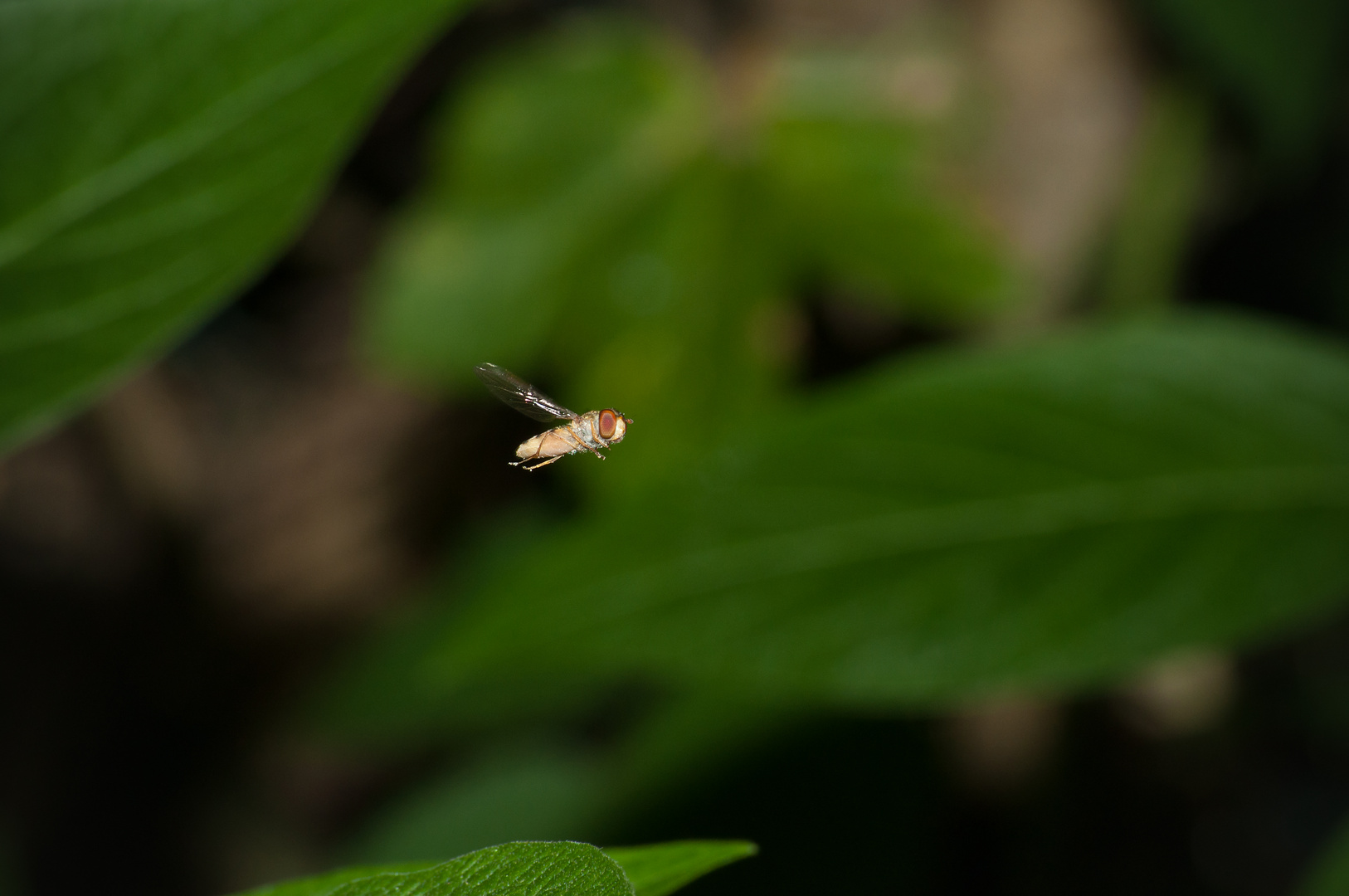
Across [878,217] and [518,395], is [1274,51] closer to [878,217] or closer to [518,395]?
[878,217]

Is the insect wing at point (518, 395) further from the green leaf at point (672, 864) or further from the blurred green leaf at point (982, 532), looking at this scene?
the green leaf at point (672, 864)

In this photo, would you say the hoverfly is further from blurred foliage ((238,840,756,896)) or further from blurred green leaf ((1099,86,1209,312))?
blurred green leaf ((1099,86,1209,312))

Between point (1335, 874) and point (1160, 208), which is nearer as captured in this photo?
→ point (1335, 874)

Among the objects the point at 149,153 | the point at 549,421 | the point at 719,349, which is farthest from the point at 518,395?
the point at 719,349

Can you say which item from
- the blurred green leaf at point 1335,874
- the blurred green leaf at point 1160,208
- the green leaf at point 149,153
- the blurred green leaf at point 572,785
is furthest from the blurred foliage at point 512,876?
the blurred green leaf at point 1160,208

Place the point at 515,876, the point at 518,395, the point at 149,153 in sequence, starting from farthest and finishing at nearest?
the point at 518,395 < the point at 149,153 < the point at 515,876

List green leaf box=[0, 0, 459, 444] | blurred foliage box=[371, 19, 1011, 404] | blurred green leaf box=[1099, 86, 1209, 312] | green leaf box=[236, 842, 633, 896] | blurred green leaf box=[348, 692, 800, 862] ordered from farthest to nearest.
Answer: blurred green leaf box=[1099, 86, 1209, 312]
blurred foliage box=[371, 19, 1011, 404]
blurred green leaf box=[348, 692, 800, 862]
green leaf box=[0, 0, 459, 444]
green leaf box=[236, 842, 633, 896]

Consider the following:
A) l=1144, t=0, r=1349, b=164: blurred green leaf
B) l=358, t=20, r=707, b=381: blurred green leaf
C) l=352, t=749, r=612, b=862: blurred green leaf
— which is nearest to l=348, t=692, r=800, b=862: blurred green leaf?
l=352, t=749, r=612, b=862: blurred green leaf

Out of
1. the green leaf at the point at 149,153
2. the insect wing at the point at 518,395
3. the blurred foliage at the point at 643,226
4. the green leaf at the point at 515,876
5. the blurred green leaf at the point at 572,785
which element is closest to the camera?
the green leaf at the point at 515,876
